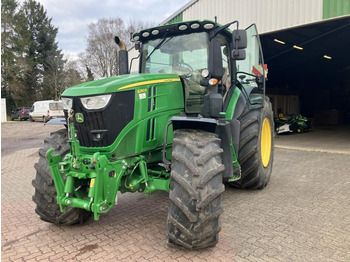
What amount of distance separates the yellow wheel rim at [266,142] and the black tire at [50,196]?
3.42 meters

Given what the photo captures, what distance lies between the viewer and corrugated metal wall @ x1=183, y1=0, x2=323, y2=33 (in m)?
8.24

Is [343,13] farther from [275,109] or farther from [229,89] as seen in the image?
[275,109]

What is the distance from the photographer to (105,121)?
322 cm

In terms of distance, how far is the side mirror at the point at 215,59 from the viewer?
3578 millimetres

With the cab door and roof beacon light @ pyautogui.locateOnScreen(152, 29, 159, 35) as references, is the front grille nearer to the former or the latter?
roof beacon light @ pyautogui.locateOnScreen(152, 29, 159, 35)

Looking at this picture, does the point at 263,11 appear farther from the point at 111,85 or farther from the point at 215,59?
the point at 111,85

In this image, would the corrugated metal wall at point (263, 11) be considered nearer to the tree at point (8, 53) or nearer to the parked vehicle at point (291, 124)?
the parked vehicle at point (291, 124)

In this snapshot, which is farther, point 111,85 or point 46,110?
point 46,110

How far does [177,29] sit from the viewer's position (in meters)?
4.01

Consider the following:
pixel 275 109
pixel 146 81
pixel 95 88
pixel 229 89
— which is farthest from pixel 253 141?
pixel 275 109

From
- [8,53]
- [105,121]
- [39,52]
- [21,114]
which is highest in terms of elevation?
Answer: [39,52]

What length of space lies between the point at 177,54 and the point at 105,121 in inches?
60.1

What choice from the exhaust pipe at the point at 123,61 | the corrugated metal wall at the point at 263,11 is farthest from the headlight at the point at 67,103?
the corrugated metal wall at the point at 263,11

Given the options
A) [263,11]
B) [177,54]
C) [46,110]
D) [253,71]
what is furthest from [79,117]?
[46,110]
